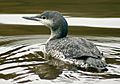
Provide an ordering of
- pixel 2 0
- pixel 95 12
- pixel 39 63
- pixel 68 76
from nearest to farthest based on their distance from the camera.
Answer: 1. pixel 68 76
2. pixel 39 63
3. pixel 95 12
4. pixel 2 0

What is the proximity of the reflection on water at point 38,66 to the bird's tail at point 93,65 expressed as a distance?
134mm

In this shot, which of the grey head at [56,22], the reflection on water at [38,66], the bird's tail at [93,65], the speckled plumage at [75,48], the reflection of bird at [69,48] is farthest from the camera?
the grey head at [56,22]

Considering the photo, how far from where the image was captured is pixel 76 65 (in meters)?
9.66

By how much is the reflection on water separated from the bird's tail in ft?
0.44

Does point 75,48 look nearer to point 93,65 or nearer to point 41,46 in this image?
point 93,65

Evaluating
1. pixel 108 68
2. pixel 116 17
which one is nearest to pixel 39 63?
pixel 108 68

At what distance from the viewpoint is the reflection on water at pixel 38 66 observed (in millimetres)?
8930

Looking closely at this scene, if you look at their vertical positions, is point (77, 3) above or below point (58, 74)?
above

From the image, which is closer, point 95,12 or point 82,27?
point 82,27

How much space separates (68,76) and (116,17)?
4.36 meters

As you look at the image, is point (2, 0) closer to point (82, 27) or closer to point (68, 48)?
point (82, 27)

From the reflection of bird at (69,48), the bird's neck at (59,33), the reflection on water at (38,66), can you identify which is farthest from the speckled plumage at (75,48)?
the bird's neck at (59,33)

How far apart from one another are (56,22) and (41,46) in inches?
22.6

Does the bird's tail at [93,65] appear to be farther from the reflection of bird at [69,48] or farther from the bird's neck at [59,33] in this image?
the bird's neck at [59,33]
